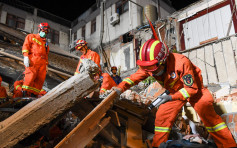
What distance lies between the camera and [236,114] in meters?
3.14

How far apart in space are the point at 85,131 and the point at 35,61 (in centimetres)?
284

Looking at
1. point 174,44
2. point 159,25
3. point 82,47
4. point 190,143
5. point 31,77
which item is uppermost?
point 159,25

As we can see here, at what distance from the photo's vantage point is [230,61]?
7.30 metres

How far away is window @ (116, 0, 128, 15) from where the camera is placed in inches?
550

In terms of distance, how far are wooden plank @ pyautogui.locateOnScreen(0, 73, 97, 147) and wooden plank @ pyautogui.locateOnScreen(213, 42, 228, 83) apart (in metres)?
7.02

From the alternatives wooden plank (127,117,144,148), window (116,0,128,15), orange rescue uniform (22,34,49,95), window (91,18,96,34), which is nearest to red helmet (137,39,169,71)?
wooden plank (127,117,144,148)

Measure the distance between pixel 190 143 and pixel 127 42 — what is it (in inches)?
439

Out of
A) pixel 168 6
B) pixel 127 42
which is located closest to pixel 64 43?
pixel 127 42

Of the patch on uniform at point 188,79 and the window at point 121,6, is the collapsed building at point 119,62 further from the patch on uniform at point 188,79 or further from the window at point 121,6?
the patch on uniform at point 188,79

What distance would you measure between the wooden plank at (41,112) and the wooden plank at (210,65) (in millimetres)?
7113

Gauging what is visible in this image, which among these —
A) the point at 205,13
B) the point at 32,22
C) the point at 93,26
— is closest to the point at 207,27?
the point at 205,13

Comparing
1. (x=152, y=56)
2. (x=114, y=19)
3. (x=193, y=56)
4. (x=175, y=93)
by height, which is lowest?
(x=175, y=93)

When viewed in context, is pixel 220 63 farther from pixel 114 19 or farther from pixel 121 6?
pixel 121 6

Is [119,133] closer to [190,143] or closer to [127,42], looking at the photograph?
[190,143]
